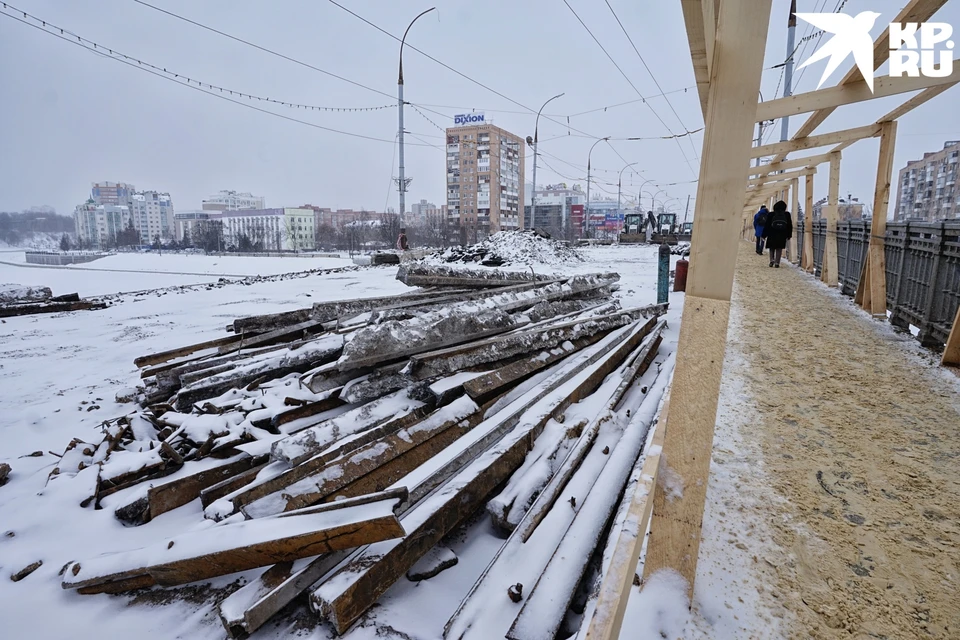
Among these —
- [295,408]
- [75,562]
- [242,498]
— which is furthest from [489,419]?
[75,562]

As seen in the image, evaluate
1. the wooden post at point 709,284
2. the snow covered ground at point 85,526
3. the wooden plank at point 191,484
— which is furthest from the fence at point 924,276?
the wooden plank at point 191,484

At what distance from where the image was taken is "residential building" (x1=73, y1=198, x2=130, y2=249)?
119125 mm

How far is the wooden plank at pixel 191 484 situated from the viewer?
9.43ft

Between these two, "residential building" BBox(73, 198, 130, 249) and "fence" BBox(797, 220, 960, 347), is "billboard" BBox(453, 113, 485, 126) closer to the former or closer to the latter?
"fence" BBox(797, 220, 960, 347)

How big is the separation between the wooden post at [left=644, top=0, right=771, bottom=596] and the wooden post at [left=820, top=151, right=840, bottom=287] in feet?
33.6

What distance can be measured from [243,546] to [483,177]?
218 ft

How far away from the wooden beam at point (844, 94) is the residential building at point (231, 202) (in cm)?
15660

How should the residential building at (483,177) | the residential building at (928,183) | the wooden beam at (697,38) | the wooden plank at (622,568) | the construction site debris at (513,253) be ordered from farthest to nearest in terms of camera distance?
the residential building at (483,177)
the residential building at (928,183)
the construction site debris at (513,253)
the wooden beam at (697,38)
the wooden plank at (622,568)

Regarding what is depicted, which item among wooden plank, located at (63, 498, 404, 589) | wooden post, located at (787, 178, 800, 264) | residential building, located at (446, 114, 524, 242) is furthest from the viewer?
residential building, located at (446, 114, 524, 242)

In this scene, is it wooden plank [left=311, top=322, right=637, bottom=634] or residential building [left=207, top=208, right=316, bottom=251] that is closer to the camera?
wooden plank [left=311, top=322, right=637, bottom=634]

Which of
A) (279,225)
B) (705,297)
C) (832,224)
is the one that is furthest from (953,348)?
(279,225)

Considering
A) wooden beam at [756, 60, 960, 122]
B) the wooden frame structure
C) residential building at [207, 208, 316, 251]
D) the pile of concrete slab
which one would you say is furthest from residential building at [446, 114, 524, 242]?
the wooden frame structure

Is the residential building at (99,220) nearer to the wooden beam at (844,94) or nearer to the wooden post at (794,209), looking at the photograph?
the wooden post at (794,209)

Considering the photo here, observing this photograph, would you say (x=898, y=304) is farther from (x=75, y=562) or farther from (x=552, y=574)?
(x=75, y=562)
